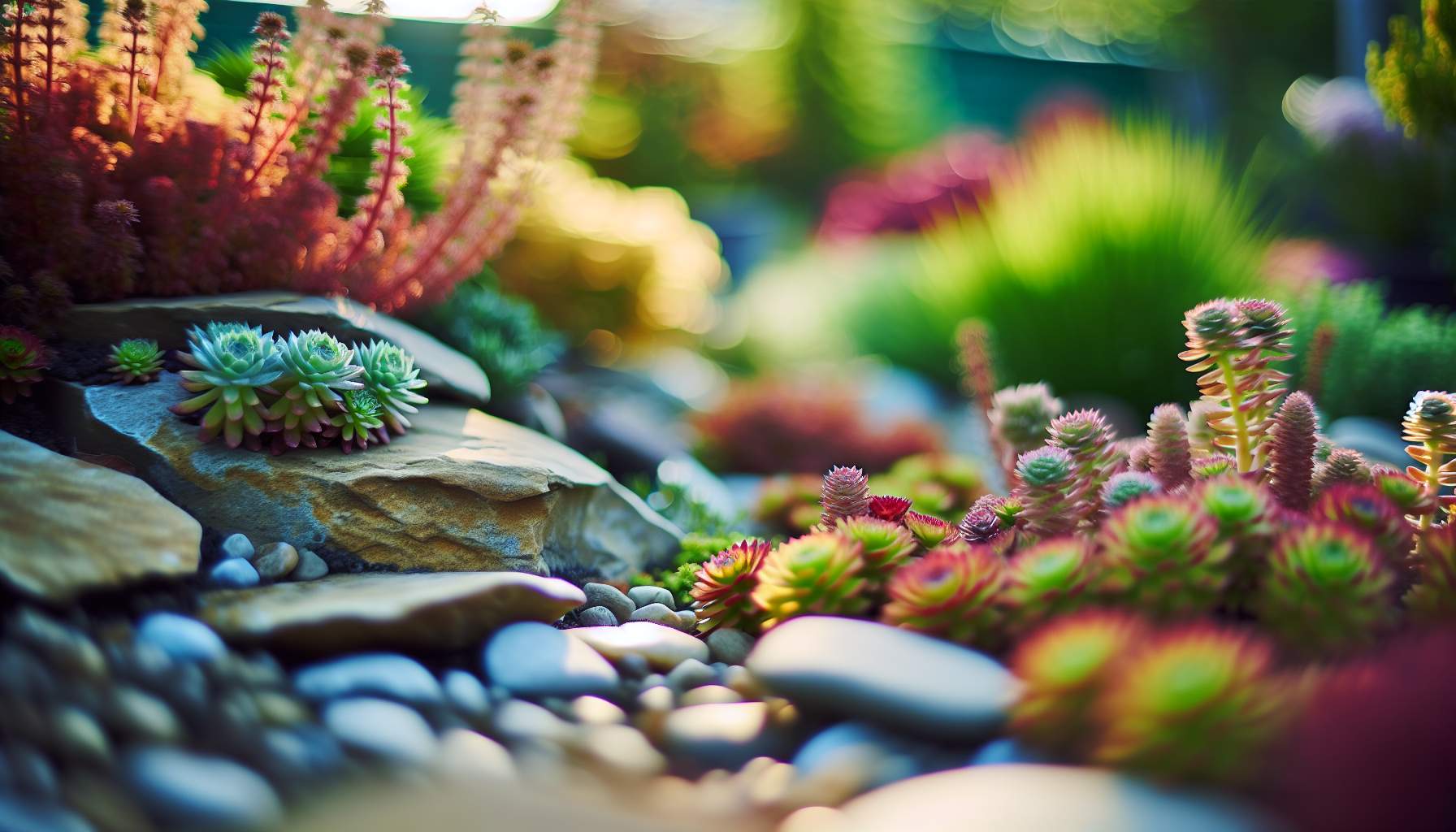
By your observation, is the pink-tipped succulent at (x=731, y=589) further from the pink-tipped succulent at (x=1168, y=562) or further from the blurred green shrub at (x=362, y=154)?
the blurred green shrub at (x=362, y=154)

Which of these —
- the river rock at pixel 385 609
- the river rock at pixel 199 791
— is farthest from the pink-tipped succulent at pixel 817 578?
the river rock at pixel 199 791

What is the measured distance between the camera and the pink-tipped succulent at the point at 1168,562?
5.04 feet

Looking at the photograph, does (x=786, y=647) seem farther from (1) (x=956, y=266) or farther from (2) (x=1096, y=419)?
(1) (x=956, y=266)

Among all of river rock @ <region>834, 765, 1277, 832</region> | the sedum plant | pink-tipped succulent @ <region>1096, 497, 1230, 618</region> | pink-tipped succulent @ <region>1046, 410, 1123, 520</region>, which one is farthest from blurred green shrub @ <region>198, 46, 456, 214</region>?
river rock @ <region>834, 765, 1277, 832</region>

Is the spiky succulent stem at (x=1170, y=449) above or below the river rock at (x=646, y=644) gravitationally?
above

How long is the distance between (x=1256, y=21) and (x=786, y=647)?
12.2 meters

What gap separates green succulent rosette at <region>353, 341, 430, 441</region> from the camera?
87.6 inches

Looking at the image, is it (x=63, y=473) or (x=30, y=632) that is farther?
(x=63, y=473)

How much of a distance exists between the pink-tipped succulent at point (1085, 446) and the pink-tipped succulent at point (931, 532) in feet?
1.00

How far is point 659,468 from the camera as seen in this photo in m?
3.47

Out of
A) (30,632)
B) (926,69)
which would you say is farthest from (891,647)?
(926,69)

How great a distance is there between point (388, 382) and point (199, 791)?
120 centimetres

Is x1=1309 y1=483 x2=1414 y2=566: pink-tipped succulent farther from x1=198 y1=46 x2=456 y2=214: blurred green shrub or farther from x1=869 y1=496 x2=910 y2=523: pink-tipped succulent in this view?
x1=198 y1=46 x2=456 y2=214: blurred green shrub

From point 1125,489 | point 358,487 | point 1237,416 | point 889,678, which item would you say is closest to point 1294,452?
point 1237,416
